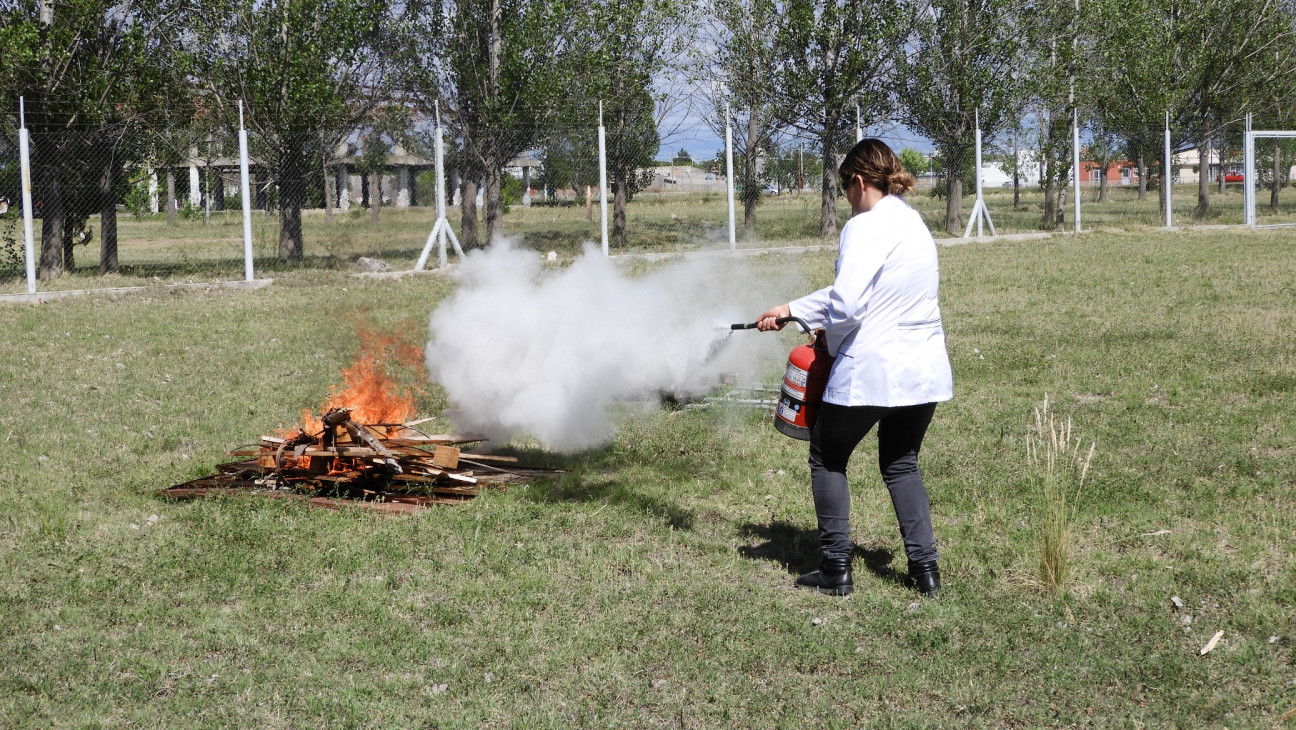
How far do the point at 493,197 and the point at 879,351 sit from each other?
631 inches

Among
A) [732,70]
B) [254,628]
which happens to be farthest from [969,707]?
[732,70]

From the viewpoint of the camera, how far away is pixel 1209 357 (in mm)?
9688

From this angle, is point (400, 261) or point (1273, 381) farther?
point (400, 261)

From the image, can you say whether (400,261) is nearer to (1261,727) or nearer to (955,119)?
(1261,727)

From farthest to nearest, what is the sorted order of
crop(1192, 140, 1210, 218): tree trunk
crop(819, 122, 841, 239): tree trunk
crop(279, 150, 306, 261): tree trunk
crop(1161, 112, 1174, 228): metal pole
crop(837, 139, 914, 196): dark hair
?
crop(1192, 140, 1210, 218): tree trunk → crop(1161, 112, 1174, 228): metal pole → crop(819, 122, 841, 239): tree trunk → crop(279, 150, 306, 261): tree trunk → crop(837, 139, 914, 196): dark hair

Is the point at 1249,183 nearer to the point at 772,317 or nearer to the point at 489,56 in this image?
the point at 489,56

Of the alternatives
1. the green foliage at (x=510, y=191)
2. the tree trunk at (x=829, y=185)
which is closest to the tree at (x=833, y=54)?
the tree trunk at (x=829, y=185)

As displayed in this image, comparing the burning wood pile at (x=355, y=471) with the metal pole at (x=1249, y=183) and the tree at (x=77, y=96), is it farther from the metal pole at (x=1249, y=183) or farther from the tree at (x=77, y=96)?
the metal pole at (x=1249, y=183)

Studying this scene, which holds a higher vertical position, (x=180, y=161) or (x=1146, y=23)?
(x=1146, y=23)

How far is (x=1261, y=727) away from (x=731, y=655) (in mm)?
1849

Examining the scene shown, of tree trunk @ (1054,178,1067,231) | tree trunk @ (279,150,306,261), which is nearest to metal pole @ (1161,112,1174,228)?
tree trunk @ (1054,178,1067,231)

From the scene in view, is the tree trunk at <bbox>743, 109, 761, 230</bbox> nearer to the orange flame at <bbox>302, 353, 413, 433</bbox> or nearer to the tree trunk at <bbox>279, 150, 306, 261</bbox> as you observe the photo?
the tree trunk at <bbox>279, 150, 306, 261</bbox>

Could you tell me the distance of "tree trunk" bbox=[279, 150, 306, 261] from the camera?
16078mm

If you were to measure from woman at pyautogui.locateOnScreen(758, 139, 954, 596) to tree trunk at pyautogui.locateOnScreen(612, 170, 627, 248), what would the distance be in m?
16.4
